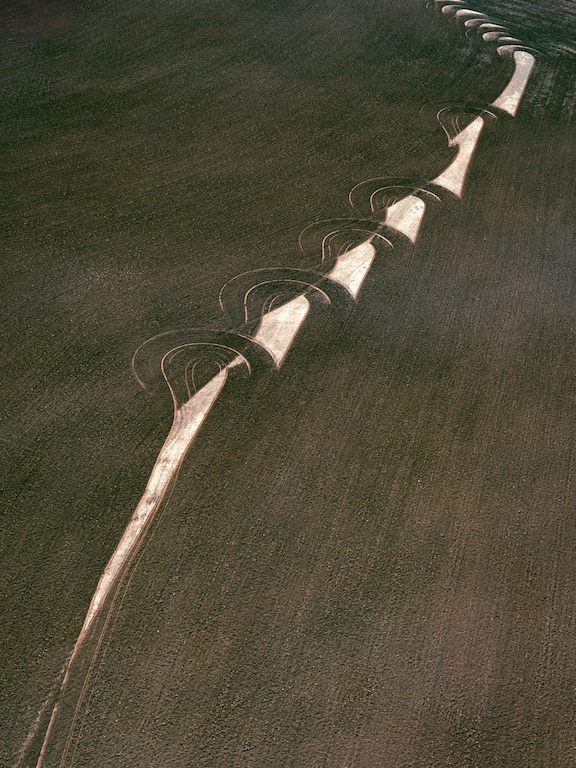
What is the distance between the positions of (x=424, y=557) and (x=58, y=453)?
6.65 meters

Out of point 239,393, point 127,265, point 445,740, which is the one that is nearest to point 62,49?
point 127,265

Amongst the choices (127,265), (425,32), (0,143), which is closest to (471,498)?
(127,265)

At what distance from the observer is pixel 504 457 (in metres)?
15.1

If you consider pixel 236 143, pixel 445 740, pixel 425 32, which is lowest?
pixel 445 740

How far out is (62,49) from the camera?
83.7 ft

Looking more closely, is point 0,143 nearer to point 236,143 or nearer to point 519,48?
point 236,143

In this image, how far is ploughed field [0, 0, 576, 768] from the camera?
1129 cm

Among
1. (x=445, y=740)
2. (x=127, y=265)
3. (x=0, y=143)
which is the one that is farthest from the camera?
(x=0, y=143)

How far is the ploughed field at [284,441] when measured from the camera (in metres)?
11.3

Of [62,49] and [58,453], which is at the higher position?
[62,49]

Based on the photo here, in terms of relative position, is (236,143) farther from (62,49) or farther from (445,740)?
(445,740)

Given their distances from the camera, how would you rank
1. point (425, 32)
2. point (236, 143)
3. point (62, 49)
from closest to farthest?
1. point (236, 143)
2. point (62, 49)
3. point (425, 32)

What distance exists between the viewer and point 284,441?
14.6 metres

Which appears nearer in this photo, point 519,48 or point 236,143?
point 236,143
